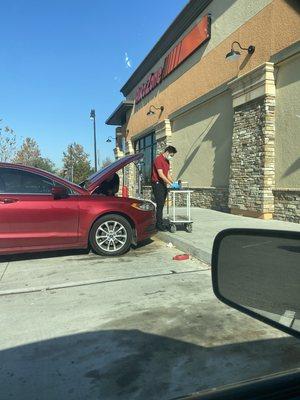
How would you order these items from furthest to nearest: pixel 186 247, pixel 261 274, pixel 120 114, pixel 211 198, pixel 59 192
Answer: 1. pixel 120 114
2. pixel 211 198
3. pixel 186 247
4. pixel 59 192
5. pixel 261 274

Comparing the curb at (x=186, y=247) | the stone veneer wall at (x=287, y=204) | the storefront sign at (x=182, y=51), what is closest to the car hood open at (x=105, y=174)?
the curb at (x=186, y=247)

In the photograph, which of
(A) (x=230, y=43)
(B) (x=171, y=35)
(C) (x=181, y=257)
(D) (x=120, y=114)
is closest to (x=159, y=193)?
(C) (x=181, y=257)

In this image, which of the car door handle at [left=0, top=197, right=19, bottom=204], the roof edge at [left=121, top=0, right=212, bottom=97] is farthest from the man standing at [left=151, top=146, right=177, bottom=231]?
the roof edge at [left=121, top=0, right=212, bottom=97]

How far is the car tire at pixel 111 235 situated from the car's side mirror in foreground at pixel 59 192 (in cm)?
72

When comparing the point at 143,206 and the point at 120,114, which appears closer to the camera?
the point at 143,206

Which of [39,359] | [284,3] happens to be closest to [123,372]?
[39,359]

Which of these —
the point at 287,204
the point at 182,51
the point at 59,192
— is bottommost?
the point at 287,204

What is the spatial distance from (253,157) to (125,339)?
9.66 meters

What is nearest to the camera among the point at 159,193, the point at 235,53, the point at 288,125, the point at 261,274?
the point at 261,274

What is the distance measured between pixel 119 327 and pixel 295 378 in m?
3.38

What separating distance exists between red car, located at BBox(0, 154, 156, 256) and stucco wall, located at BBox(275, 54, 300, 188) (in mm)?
5006

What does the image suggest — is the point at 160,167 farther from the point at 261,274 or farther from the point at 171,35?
the point at 171,35

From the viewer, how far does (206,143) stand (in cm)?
1691

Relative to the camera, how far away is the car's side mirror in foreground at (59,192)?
7.57 m
